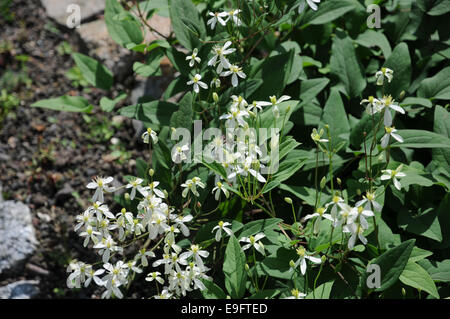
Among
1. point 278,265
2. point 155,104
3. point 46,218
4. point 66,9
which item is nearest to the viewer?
point 278,265

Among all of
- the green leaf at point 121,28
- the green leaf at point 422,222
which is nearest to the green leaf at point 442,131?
the green leaf at point 422,222

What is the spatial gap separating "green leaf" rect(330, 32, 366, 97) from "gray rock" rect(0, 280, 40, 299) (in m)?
2.21

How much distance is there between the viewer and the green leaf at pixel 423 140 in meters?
2.01

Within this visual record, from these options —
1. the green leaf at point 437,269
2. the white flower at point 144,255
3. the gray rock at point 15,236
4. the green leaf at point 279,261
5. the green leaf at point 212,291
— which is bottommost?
the gray rock at point 15,236

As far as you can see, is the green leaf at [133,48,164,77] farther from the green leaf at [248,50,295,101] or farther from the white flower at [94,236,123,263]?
the white flower at [94,236,123,263]

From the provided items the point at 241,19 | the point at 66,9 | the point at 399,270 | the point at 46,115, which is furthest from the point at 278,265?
the point at 66,9

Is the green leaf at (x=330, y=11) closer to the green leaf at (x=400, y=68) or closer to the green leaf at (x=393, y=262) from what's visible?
the green leaf at (x=400, y=68)

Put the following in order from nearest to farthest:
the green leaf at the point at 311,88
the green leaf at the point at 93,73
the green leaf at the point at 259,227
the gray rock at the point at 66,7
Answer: the green leaf at the point at 259,227, the green leaf at the point at 311,88, the green leaf at the point at 93,73, the gray rock at the point at 66,7

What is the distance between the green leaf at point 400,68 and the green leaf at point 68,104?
1679mm

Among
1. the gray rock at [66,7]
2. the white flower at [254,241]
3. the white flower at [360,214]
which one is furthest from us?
the gray rock at [66,7]

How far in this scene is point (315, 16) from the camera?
8.33 feet

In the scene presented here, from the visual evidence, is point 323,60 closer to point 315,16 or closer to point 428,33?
point 315,16

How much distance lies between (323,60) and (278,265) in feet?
4.64

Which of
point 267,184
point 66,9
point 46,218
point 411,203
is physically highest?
point 66,9
